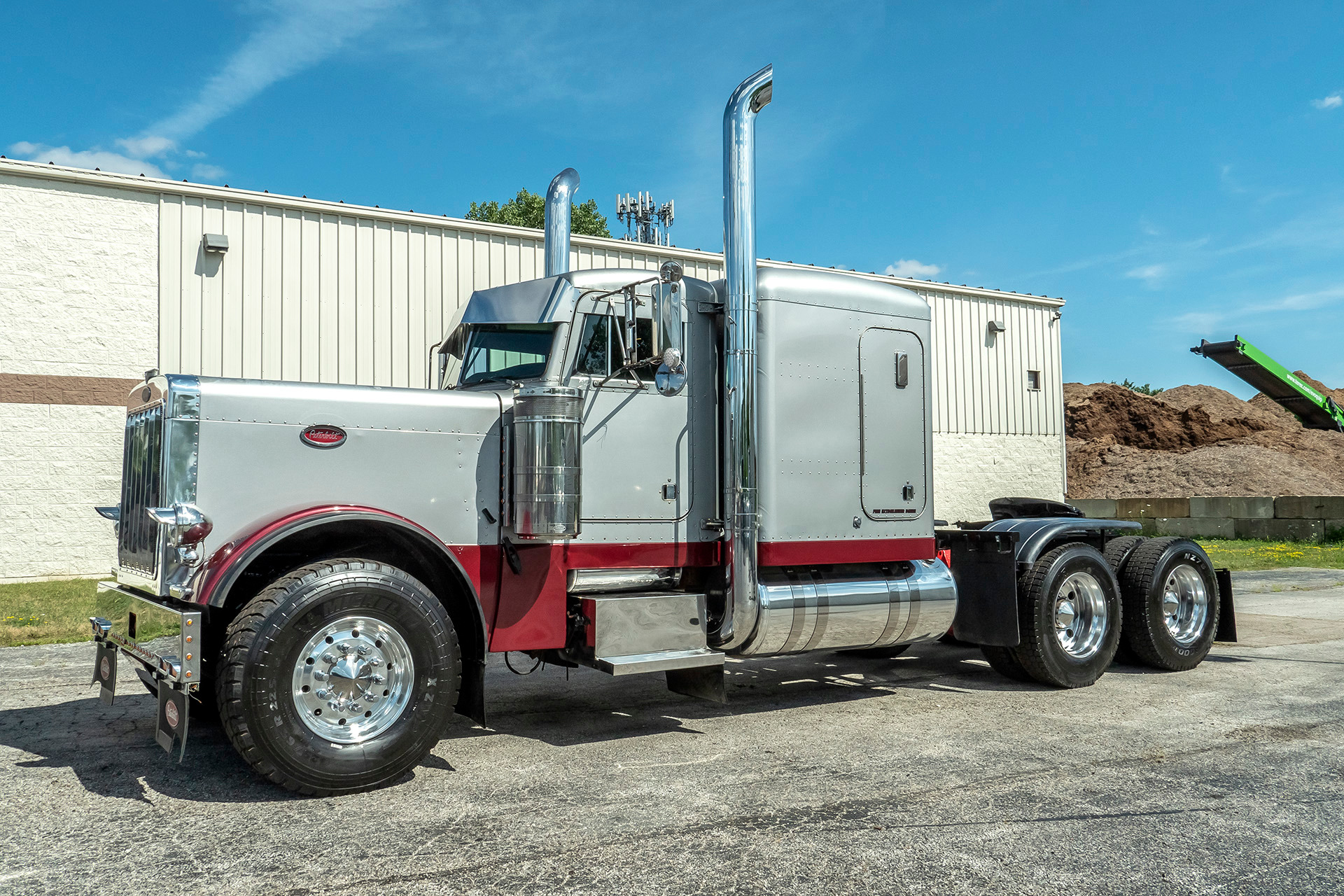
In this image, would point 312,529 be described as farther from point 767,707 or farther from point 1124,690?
point 1124,690

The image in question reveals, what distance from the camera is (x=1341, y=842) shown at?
3.81 meters

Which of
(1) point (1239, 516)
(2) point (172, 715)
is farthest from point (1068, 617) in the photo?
(1) point (1239, 516)

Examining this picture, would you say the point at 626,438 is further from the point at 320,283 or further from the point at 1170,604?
the point at 320,283

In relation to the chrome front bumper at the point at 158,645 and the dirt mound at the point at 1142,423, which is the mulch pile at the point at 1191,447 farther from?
the chrome front bumper at the point at 158,645

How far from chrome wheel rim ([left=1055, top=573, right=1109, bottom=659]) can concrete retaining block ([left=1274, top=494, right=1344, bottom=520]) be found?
58.2 feet

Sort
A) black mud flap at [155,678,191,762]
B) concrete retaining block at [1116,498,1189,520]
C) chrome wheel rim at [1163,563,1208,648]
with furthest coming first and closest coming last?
concrete retaining block at [1116,498,1189,520], chrome wheel rim at [1163,563,1208,648], black mud flap at [155,678,191,762]

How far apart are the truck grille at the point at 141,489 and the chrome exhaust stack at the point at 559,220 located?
3.32m

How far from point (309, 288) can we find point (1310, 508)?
21.4 metres

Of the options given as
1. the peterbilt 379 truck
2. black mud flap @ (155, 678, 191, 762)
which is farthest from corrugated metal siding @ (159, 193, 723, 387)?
black mud flap @ (155, 678, 191, 762)

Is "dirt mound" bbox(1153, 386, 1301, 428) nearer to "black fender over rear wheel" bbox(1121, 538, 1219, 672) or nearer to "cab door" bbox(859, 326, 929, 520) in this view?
"black fender over rear wheel" bbox(1121, 538, 1219, 672)

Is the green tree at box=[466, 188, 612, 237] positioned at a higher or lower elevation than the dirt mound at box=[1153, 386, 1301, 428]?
higher

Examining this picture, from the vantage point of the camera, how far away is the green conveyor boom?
2881cm

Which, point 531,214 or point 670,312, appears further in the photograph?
point 531,214

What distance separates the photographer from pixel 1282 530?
2203 cm
